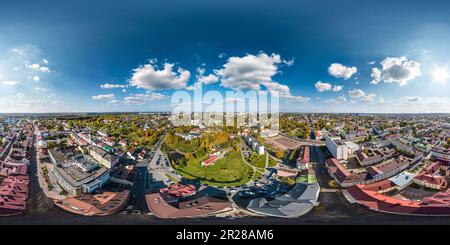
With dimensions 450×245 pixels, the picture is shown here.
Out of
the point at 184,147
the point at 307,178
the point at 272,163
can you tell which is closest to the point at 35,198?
the point at 184,147

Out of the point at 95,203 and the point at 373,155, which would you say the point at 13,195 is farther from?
the point at 373,155

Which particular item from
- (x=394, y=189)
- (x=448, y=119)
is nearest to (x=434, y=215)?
(x=394, y=189)

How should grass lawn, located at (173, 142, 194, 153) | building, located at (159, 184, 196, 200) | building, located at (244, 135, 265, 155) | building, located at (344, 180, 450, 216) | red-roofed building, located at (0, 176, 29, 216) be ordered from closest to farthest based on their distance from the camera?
building, located at (344, 180, 450, 216)
red-roofed building, located at (0, 176, 29, 216)
building, located at (159, 184, 196, 200)
building, located at (244, 135, 265, 155)
grass lawn, located at (173, 142, 194, 153)

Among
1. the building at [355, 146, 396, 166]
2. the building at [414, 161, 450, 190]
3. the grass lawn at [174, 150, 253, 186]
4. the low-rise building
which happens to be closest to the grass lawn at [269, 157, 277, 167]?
the grass lawn at [174, 150, 253, 186]

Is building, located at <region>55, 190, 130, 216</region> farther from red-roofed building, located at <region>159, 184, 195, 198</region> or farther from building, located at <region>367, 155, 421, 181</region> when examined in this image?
building, located at <region>367, 155, 421, 181</region>

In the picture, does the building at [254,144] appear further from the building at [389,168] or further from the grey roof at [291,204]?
the building at [389,168]

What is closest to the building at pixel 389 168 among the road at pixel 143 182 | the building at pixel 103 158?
A: the road at pixel 143 182
